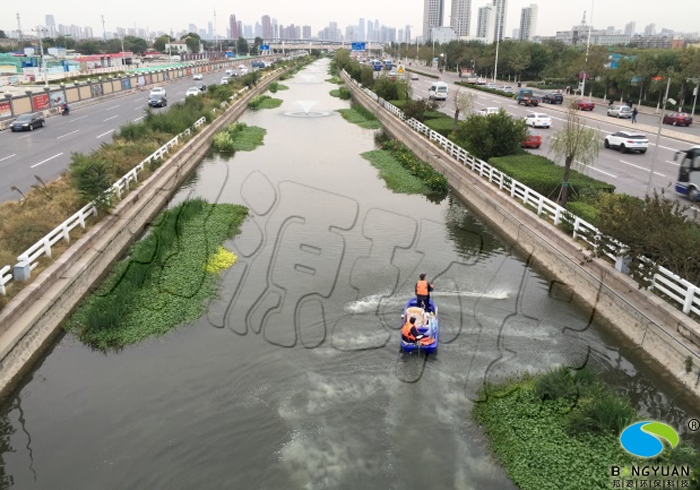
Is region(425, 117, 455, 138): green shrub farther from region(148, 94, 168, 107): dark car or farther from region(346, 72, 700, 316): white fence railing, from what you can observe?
region(148, 94, 168, 107): dark car

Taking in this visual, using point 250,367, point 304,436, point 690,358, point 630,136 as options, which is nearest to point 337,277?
point 250,367

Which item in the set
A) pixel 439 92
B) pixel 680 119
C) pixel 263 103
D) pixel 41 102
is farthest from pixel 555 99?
pixel 41 102

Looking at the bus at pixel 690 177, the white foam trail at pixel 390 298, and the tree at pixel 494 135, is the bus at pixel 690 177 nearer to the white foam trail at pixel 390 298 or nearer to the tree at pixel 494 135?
the tree at pixel 494 135

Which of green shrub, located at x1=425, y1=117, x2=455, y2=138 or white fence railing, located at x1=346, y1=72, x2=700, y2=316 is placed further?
green shrub, located at x1=425, y1=117, x2=455, y2=138

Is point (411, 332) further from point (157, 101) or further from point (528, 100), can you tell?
point (157, 101)

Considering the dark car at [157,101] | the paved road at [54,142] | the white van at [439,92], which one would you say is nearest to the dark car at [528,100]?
the white van at [439,92]

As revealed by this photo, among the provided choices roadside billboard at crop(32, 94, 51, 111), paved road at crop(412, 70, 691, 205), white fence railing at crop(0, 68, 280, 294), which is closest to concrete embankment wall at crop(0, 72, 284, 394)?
white fence railing at crop(0, 68, 280, 294)
